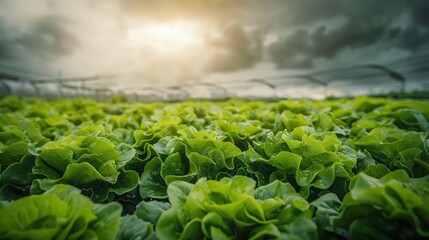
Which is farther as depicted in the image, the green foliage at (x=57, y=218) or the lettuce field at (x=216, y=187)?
the lettuce field at (x=216, y=187)

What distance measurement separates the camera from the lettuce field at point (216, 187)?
1.21 meters

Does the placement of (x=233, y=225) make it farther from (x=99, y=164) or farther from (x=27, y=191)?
(x=27, y=191)

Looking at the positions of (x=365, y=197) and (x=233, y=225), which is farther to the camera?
(x=233, y=225)

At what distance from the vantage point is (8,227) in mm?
1092

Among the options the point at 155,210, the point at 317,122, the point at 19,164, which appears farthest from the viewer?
the point at 317,122

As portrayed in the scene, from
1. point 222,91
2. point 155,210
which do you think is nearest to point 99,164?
point 155,210

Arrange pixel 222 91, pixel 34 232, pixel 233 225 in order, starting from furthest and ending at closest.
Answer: pixel 222 91
pixel 233 225
pixel 34 232

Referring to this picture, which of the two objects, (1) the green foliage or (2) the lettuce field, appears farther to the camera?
(2) the lettuce field

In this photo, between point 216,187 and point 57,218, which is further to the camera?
point 216,187

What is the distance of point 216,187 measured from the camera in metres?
1.39

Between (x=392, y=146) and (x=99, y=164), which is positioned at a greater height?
(x=392, y=146)

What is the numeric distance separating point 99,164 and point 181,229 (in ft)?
2.69

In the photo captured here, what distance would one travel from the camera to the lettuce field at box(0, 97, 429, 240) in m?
1.21

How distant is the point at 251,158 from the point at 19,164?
63.8 inches
